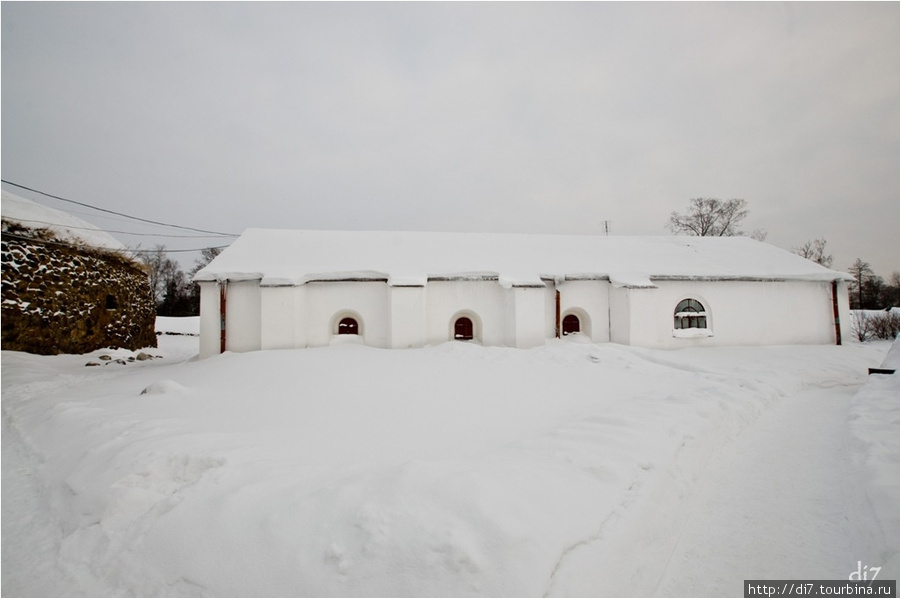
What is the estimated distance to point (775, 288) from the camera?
13961mm

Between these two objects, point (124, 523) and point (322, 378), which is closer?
point (124, 523)

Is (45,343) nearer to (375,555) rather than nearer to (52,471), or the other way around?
(52,471)

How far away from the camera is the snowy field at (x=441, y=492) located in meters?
2.47

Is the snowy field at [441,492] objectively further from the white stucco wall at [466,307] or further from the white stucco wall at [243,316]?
the white stucco wall at [466,307]

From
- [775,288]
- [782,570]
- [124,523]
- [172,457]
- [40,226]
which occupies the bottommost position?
[782,570]

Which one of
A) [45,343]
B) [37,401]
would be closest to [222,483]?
[37,401]

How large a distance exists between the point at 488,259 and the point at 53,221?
51.7ft

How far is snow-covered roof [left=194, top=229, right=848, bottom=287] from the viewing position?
12.4 metres

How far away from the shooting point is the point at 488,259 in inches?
548

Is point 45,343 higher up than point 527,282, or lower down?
lower down

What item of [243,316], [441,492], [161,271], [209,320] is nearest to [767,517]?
[441,492]

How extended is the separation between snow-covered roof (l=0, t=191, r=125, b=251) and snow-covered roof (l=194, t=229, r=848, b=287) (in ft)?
17.6

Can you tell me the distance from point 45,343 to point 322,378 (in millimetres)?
10877

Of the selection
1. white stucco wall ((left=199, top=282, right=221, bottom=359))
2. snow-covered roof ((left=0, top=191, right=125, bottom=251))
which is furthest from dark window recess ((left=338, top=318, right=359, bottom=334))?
snow-covered roof ((left=0, top=191, right=125, bottom=251))
